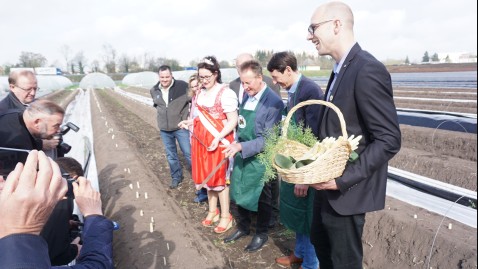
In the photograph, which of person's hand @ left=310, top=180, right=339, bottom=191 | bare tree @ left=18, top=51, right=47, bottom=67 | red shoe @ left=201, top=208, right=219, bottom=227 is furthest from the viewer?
bare tree @ left=18, top=51, right=47, bottom=67

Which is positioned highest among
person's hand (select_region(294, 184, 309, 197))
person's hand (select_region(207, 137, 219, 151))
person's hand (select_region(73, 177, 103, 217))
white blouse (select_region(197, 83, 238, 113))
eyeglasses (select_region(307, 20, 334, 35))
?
eyeglasses (select_region(307, 20, 334, 35))

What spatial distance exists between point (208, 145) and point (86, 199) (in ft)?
6.91

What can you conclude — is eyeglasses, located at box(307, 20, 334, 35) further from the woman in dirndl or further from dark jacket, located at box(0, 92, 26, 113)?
dark jacket, located at box(0, 92, 26, 113)

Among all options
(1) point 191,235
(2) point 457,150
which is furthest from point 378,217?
(2) point 457,150

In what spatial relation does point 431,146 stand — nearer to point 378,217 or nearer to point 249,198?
point 378,217

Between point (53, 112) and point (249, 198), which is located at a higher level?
point (53, 112)

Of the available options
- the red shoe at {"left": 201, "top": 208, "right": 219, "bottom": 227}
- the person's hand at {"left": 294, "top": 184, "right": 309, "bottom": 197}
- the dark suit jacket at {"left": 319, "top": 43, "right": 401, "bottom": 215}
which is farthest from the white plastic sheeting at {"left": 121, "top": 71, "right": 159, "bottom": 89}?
the dark suit jacket at {"left": 319, "top": 43, "right": 401, "bottom": 215}

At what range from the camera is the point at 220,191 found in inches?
147

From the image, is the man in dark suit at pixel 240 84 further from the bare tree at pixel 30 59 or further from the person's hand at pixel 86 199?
the bare tree at pixel 30 59

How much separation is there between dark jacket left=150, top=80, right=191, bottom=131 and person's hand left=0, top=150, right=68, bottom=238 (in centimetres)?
406

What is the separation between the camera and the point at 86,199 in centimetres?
144

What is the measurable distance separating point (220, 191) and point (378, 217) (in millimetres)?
1831

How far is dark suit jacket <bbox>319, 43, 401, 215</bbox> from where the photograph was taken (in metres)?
1.65

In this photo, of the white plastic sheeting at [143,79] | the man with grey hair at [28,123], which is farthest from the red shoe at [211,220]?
the white plastic sheeting at [143,79]
